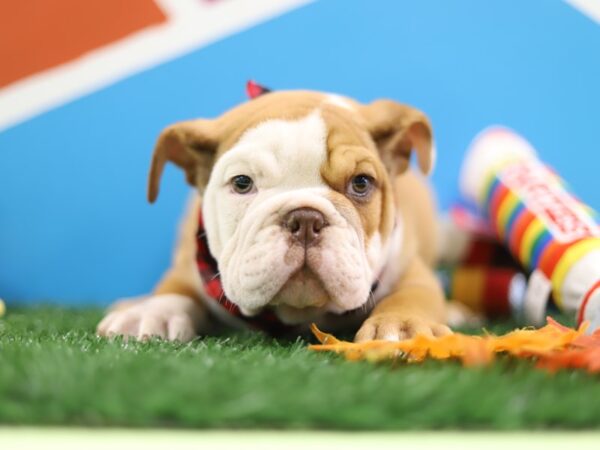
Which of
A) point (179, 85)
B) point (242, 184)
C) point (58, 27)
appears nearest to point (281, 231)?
point (242, 184)

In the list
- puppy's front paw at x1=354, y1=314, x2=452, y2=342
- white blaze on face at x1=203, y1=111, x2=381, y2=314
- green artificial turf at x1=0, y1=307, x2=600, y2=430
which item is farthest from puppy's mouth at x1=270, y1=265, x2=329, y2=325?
green artificial turf at x1=0, y1=307, x2=600, y2=430

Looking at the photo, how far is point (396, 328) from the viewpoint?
128cm

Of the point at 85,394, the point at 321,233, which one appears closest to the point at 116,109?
the point at 321,233

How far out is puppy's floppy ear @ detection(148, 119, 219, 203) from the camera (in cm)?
157

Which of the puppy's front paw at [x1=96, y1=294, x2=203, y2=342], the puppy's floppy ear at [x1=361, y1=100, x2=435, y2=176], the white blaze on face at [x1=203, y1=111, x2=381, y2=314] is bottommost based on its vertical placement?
the puppy's front paw at [x1=96, y1=294, x2=203, y2=342]

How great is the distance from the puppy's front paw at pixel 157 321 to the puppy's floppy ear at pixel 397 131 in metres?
0.56

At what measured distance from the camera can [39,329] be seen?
1.53 metres

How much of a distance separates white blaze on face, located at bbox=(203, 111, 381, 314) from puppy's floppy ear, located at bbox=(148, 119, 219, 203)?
4.5 inches

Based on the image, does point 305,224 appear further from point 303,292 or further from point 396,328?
point 396,328

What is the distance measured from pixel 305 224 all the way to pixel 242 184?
0.68ft

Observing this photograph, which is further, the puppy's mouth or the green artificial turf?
the puppy's mouth

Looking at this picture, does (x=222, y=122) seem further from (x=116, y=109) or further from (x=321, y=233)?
(x=116, y=109)

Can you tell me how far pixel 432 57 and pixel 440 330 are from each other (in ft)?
4.75

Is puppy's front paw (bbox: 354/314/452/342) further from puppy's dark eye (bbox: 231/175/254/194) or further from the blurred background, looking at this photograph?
the blurred background
